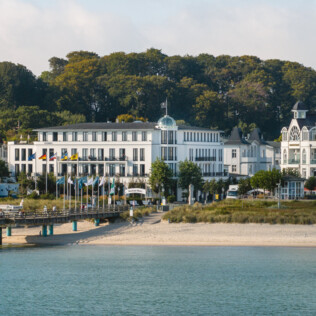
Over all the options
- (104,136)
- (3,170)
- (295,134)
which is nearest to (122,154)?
(104,136)

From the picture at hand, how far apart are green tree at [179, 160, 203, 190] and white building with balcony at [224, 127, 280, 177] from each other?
778 inches

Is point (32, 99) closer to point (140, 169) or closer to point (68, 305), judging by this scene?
point (140, 169)

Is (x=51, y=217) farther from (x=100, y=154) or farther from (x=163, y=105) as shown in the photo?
(x=163, y=105)

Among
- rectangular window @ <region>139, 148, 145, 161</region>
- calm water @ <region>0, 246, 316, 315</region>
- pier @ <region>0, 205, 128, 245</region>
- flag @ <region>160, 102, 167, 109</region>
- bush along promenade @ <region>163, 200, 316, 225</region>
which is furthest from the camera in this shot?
flag @ <region>160, 102, 167, 109</region>

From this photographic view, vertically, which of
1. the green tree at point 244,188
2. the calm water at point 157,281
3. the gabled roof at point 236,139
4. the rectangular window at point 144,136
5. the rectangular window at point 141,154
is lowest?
the calm water at point 157,281

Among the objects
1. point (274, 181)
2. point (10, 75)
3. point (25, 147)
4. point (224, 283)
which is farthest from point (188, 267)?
point (10, 75)

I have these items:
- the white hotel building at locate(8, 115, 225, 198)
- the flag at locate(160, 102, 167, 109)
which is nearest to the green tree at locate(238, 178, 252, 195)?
the white hotel building at locate(8, 115, 225, 198)

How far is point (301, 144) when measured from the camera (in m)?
129

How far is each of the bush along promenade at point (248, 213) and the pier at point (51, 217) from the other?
614 centimetres

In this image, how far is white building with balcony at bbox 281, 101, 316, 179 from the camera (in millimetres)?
127938

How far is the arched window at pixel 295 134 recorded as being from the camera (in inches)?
5118

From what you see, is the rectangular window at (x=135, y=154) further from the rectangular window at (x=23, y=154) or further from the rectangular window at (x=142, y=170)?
the rectangular window at (x=23, y=154)

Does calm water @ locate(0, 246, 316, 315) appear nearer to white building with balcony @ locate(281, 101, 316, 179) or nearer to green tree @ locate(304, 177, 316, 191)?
green tree @ locate(304, 177, 316, 191)

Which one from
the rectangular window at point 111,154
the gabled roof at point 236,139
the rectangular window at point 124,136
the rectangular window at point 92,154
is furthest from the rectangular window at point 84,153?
the gabled roof at point 236,139
